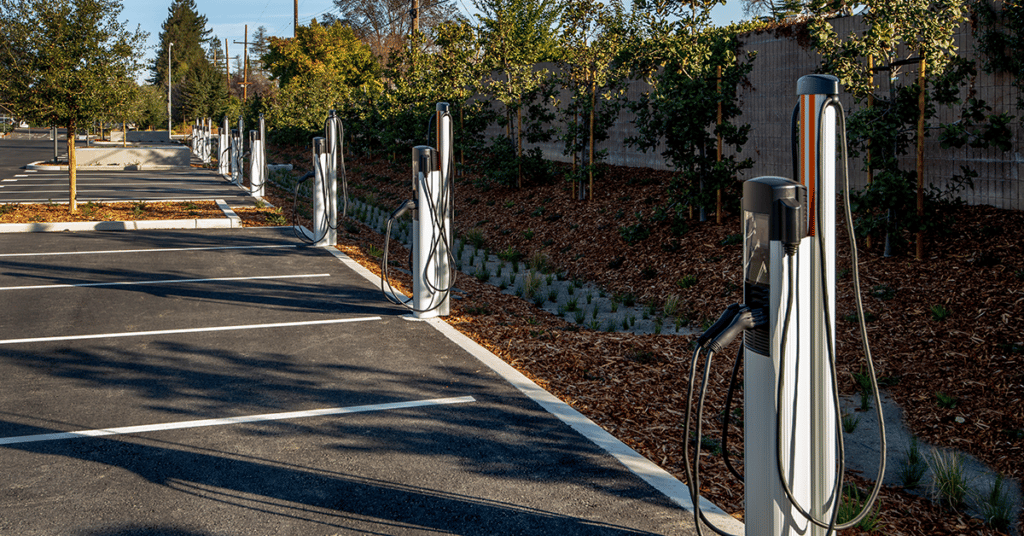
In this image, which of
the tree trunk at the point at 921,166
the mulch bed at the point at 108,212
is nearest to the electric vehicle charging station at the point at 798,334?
the tree trunk at the point at 921,166

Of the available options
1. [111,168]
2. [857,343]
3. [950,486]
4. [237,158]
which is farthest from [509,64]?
[111,168]

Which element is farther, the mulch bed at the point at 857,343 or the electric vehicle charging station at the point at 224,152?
the electric vehicle charging station at the point at 224,152

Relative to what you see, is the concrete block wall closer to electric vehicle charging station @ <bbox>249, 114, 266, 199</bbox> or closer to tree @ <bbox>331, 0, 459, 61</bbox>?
electric vehicle charging station @ <bbox>249, 114, 266, 199</bbox>

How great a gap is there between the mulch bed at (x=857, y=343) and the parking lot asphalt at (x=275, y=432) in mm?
520

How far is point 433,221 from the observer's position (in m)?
7.60

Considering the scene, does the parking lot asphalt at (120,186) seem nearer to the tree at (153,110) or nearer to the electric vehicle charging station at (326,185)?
the electric vehicle charging station at (326,185)

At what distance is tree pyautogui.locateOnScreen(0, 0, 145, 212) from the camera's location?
1520 centimetres

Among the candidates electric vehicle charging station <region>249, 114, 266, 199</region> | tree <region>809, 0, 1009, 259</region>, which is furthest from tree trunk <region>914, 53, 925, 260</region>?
electric vehicle charging station <region>249, 114, 266, 199</region>

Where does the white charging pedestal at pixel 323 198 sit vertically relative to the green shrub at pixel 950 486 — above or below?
above

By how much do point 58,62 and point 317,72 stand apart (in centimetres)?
3002

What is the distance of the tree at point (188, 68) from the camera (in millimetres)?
73062

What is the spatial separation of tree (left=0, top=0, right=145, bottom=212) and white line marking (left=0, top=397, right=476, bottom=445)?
12749mm

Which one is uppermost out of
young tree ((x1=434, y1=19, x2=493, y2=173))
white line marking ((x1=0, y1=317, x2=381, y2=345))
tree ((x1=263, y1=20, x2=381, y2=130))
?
tree ((x1=263, y1=20, x2=381, y2=130))

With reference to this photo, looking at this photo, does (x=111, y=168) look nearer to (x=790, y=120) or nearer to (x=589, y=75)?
(x=589, y=75)
